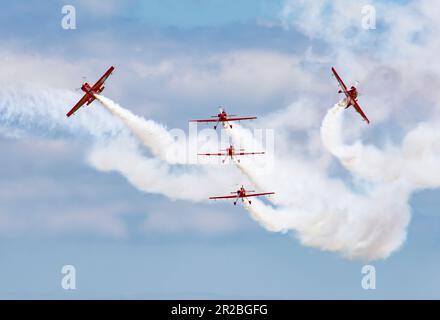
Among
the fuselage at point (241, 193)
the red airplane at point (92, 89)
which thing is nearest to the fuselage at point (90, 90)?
the red airplane at point (92, 89)

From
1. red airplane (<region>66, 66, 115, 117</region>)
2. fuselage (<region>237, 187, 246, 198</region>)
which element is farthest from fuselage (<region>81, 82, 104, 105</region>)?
fuselage (<region>237, 187, 246, 198</region>)

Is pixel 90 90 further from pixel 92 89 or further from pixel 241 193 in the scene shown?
pixel 241 193

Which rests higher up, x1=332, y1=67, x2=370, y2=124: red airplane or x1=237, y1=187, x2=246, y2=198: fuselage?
x1=332, y1=67, x2=370, y2=124: red airplane

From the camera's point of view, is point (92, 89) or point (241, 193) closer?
point (92, 89)

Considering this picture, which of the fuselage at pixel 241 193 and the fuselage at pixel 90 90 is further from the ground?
the fuselage at pixel 90 90

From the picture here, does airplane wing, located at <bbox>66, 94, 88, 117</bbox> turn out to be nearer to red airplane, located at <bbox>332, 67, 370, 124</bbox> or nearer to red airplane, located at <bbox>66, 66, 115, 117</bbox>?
red airplane, located at <bbox>66, 66, 115, 117</bbox>

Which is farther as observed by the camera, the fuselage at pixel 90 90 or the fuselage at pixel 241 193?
the fuselage at pixel 241 193

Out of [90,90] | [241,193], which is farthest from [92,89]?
[241,193]

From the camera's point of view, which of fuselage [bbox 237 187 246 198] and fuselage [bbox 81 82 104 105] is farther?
fuselage [bbox 237 187 246 198]

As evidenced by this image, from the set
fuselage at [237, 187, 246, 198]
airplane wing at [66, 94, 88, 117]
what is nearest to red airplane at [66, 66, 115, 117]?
airplane wing at [66, 94, 88, 117]

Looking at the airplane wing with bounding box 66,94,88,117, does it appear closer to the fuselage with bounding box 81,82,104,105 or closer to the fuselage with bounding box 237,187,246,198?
the fuselage with bounding box 81,82,104,105

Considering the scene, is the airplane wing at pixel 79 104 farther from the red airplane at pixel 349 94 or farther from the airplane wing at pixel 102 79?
the red airplane at pixel 349 94
